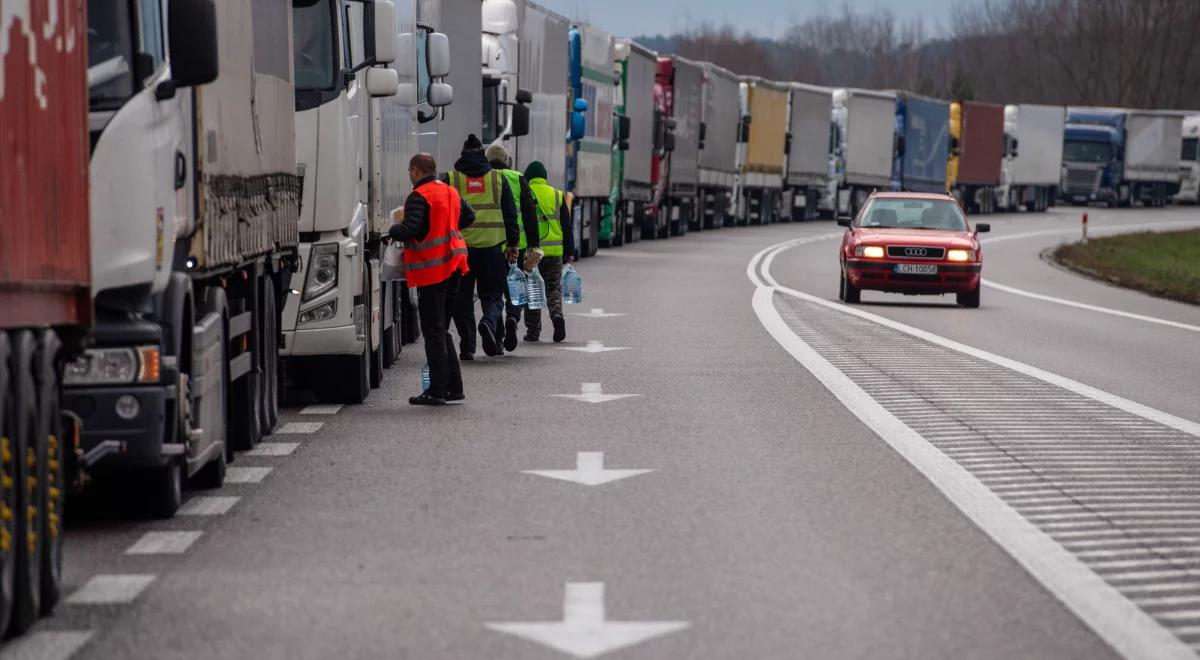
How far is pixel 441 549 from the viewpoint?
8492mm

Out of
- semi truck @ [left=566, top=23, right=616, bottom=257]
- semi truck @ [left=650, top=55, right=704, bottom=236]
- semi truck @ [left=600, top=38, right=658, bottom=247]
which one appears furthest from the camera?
semi truck @ [left=650, top=55, right=704, bottom=236]

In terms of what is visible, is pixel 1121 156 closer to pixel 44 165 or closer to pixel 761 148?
pixel 761 148

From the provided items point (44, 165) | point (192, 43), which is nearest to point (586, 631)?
point (44, 165)

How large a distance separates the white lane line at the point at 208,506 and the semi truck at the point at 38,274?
1902 mm

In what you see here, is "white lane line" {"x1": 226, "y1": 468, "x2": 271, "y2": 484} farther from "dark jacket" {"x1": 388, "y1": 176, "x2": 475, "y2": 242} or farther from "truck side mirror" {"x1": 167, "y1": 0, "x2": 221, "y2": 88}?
"dark jacket" {"x1": 388, "y1": 176, "x2": 475, "y2": 242}

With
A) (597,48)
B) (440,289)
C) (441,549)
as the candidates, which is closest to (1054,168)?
(597,48)

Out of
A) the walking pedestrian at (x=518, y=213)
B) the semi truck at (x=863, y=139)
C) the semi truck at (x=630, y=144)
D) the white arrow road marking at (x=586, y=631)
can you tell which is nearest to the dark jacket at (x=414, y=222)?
the walking pedestrian at (x=518, y=213)

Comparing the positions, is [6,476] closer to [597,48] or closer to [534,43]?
[534,43]

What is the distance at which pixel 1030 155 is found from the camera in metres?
85.9

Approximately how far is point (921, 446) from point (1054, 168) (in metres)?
77.8

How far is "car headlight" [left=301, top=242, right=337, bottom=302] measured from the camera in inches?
559

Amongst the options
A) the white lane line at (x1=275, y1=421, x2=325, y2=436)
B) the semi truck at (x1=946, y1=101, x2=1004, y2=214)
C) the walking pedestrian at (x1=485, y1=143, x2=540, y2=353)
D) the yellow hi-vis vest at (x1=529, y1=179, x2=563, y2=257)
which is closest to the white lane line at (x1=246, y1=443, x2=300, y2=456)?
the white lane line at (x1=275, y1=421, x2=325, y2=436)

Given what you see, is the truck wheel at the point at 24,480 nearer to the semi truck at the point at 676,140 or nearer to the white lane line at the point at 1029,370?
Result: the white lane line at the point at 1029,370

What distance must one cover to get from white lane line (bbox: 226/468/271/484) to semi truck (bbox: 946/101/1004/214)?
70070mm
